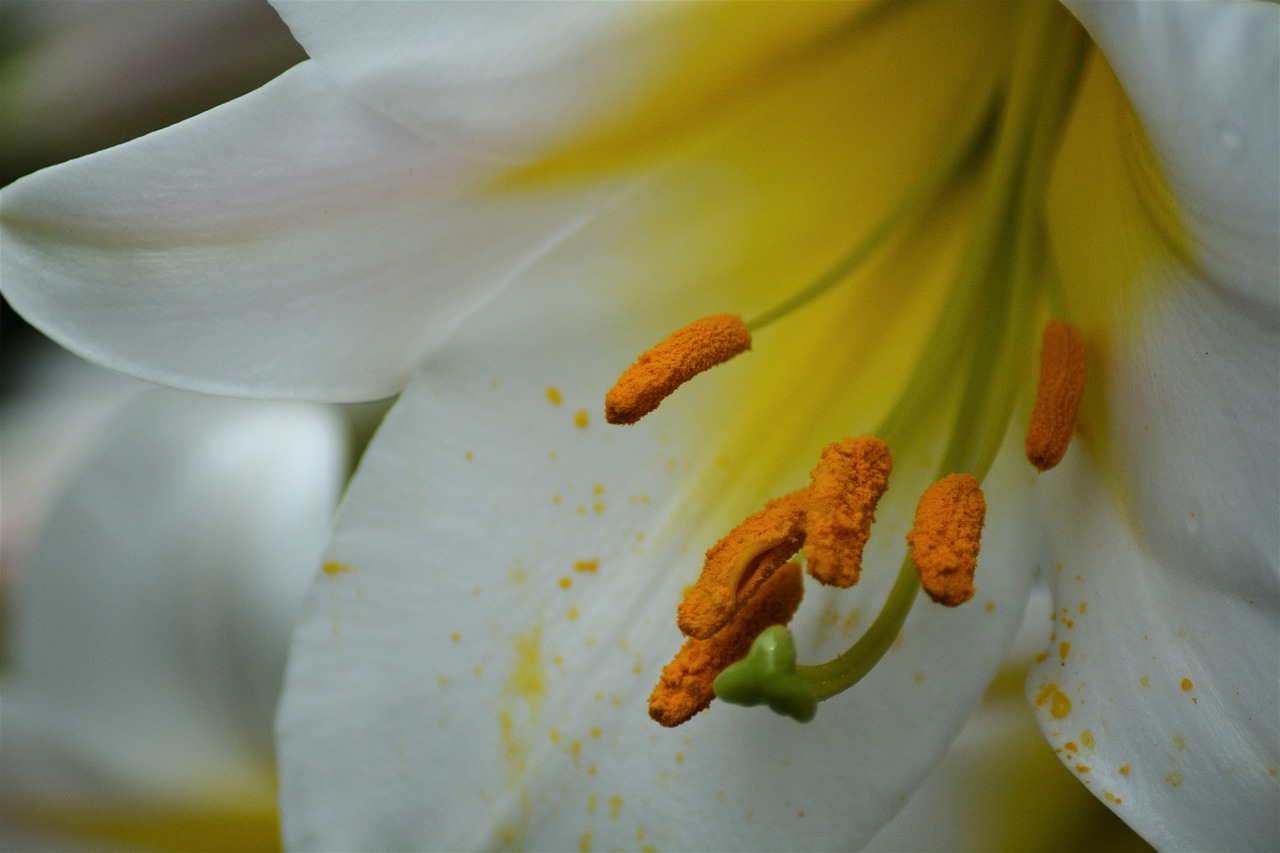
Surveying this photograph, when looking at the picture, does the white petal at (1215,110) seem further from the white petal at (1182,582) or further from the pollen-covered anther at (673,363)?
the pollen-covered anther at (673,363)

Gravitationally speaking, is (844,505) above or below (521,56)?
below

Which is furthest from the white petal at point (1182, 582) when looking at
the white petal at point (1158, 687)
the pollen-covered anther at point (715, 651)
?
the pollen-covered anther at point (715, 651)

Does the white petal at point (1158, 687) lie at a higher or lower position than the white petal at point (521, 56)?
lower

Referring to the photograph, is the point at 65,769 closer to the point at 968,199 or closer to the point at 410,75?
the point at 410,75

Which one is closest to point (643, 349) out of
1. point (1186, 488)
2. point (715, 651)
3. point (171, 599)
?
point (715, 651)

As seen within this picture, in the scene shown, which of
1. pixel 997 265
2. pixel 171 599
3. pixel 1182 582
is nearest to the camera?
pixel 1182 582

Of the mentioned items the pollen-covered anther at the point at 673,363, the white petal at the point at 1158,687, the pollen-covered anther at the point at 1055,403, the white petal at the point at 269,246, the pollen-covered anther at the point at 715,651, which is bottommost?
the white petal at the point at 1158,687

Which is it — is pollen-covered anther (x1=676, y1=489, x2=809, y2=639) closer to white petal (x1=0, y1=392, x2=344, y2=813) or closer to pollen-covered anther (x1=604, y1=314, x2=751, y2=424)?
pollen-covered anther (x1=604, y1=314, x2=751, y2=424)

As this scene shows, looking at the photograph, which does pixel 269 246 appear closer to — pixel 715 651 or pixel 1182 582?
pixel 715 651
